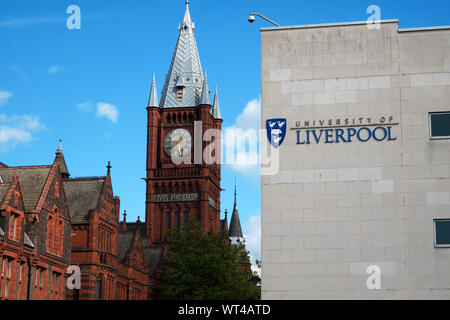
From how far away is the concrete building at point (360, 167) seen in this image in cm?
3925

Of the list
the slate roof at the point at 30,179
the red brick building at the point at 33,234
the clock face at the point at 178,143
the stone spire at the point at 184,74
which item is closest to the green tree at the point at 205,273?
the red brick building at the point at 33,234

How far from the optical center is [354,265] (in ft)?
129

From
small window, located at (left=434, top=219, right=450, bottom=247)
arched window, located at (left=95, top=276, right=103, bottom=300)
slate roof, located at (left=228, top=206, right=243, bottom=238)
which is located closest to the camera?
small window, located at (left=434, top=219, right=450, bottom=247)

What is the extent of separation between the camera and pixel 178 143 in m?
131

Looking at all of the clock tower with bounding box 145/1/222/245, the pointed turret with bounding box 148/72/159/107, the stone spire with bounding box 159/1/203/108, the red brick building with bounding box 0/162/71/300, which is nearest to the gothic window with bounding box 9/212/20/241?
the red brick building with bounding box 0/162/71/300

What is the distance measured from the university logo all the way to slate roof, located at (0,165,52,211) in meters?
A: 26.4

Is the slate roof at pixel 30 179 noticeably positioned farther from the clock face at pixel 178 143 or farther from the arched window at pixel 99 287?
the clock face at pixel 178 143

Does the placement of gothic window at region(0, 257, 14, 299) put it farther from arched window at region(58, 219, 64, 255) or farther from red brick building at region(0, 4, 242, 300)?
arched window at region(58, 219, 64, 255)

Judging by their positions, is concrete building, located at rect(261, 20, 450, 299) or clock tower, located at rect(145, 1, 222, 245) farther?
clock tower, located at rect(145, 1, 222, 245)

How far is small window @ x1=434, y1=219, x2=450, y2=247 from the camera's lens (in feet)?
128

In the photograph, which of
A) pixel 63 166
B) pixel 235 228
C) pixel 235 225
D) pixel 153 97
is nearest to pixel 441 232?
pixel 63 166

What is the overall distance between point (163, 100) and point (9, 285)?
81.7m

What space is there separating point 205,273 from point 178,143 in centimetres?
4592
